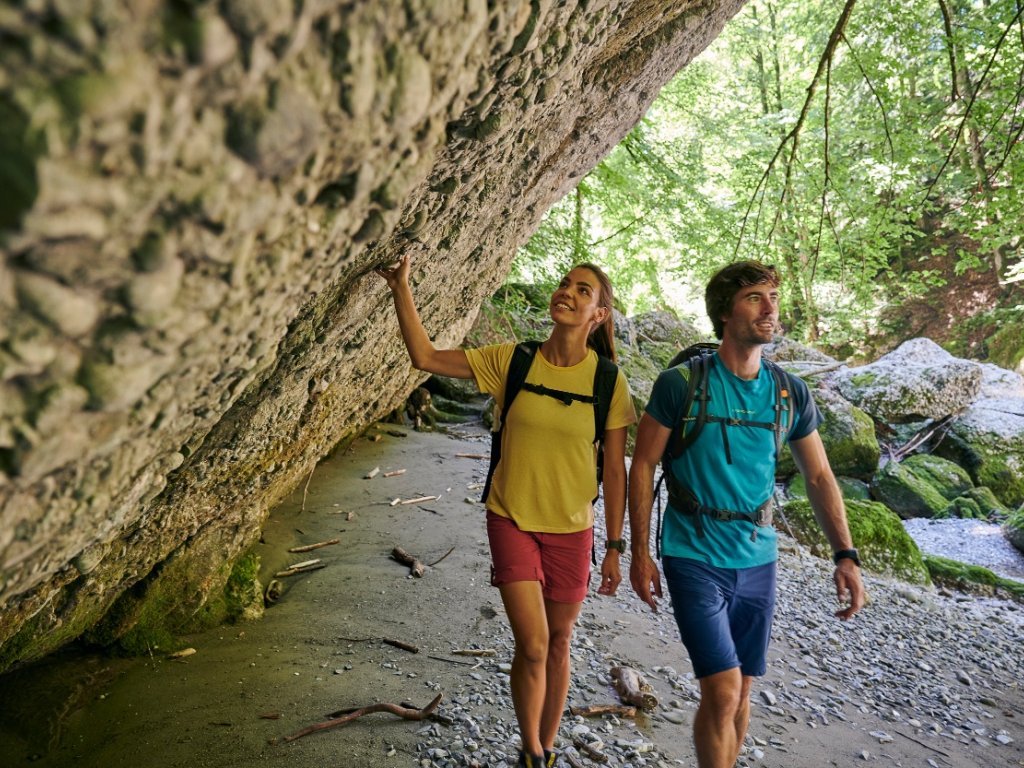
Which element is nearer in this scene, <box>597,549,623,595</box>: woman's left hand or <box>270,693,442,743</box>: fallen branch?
<box>597,549,623,595</box>: woman's left hand

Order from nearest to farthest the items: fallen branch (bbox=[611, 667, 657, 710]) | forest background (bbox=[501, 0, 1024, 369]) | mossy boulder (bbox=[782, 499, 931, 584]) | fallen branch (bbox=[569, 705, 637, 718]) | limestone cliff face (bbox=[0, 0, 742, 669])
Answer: limestone cliff face (bbox=[0, 0, 742, 669]) → fallen branch (bbox=[569, 705, 637, 718]) → fallen branch (bbox=[611, 667, 657, 710]) → forest background (bbox=[501, 0, 1024, 369]) → mossy boulder (bbox=[782, 499, 931, 584])

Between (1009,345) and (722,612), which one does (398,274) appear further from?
(1009,345)

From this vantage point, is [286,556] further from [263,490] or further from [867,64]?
[867,64]

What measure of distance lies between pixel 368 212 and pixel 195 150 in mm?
684

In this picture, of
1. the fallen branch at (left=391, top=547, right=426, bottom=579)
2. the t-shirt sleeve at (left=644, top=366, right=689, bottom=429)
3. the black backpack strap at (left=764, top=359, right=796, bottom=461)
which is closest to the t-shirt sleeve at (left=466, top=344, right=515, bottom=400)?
the t-shirt sleeve at (left=644, top=366, right=689, bottom=429)

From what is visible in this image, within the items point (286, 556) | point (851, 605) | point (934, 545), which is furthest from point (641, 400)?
point (851, 605)

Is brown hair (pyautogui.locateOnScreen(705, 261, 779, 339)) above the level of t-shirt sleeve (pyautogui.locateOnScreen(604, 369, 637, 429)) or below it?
above

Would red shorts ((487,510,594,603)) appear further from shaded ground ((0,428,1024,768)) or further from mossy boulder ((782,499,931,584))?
mossy boulder ((782,499,931,584))

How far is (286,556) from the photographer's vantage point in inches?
→ 250

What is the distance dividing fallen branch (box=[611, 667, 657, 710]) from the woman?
1124 mm

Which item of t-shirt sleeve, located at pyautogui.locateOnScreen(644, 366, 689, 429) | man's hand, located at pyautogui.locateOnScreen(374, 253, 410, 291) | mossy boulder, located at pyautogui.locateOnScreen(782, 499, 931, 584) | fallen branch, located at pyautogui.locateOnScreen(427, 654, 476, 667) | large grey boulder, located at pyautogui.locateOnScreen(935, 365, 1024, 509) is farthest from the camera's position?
large grey boulder, located at pyautogui.locateOnScreen(935, 365, 1024, 509)

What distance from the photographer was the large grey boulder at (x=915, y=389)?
56.1 ft

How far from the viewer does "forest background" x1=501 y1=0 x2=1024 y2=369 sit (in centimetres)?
726

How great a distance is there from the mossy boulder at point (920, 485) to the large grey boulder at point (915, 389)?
1392 mm
